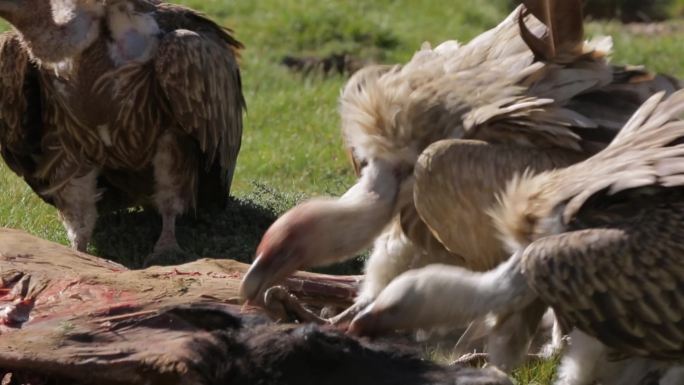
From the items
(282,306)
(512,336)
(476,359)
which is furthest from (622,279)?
(282,306)

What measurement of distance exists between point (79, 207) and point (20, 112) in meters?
0.62

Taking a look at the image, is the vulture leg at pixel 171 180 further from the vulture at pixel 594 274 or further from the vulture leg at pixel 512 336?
the vulture at pixel 594 274

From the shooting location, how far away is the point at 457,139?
5.92m

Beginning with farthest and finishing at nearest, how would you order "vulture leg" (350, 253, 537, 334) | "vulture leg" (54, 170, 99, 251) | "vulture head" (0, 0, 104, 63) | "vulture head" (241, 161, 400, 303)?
1. "vulture leg" (54, 170, 99, 251)
2. "vulture head" (0, 0, 104, 63)
3. "vulture head" (241, 161, 400, 303)
4. "vulture leg" (350, 253, 537, 334)

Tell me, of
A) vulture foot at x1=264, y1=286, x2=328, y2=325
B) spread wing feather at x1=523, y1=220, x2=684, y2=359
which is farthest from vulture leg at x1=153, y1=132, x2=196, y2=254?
spread wing feather at x1=523, y1=220, x2=684, y2=359

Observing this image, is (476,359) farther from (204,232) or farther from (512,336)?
(204,232)

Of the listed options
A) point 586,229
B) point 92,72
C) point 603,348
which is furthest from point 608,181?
point 92,72

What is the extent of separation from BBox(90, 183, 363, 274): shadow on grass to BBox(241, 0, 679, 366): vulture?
1.27m

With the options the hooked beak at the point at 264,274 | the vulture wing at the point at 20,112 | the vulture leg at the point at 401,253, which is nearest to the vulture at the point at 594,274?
the hooked beak at the point at 264,274

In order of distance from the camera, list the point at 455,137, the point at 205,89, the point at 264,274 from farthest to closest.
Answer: the point at 205,89, the point at 455,137, the point at 264,274

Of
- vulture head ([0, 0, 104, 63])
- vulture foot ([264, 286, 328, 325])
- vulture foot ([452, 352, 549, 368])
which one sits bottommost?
vulture foot ([452, 352, 549, 368])

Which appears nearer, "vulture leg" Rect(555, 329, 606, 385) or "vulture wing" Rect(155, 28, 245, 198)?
"vulture leg" Rect(555, 329, 606, 385)

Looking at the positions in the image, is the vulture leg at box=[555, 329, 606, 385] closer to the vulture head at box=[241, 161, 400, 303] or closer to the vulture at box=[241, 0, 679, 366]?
the vulture at box=[241, 0, 679, 366]

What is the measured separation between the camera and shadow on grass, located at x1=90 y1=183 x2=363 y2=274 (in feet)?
24.9
